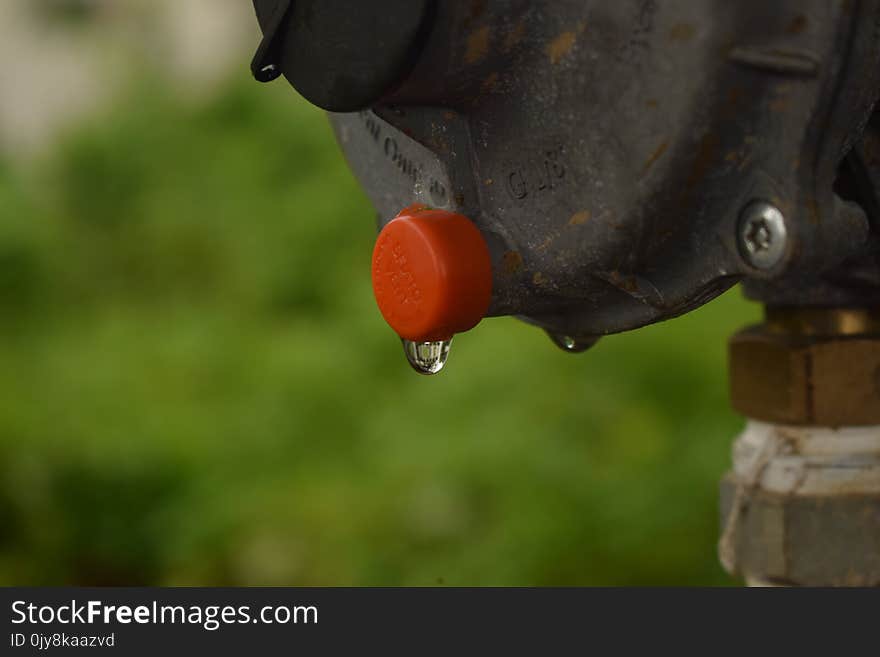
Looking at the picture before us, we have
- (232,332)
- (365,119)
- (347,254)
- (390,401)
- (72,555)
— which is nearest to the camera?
(365,119)

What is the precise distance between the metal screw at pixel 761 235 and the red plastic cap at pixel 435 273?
0.42 feet

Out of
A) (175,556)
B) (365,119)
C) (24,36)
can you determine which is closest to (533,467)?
(175,556)

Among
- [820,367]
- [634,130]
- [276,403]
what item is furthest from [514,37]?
[276,403]

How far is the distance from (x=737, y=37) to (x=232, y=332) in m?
2.04

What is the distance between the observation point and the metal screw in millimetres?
498

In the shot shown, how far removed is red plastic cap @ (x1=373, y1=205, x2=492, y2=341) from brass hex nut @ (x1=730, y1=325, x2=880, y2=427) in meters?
0.27

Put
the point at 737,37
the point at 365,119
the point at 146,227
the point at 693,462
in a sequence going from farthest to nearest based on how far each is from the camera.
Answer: the point at 146,227
the point at 693,462
the point at 365,119
the point at 737,37

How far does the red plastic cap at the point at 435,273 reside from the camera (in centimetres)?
56

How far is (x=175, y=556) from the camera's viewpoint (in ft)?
7.02

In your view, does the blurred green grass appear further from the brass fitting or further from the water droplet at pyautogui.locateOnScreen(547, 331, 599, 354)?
the water droplet at pyautogui.locateOnScreen(547, 331, 599, 354)

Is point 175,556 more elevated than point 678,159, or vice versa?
point 678,159

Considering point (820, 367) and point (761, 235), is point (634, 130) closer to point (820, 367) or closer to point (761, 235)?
point (761, 235)

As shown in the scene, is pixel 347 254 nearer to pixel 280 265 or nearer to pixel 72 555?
pixel 280 265

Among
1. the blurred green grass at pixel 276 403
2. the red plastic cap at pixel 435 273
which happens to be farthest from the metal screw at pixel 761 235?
the blurred green grass at pixel 276 403
